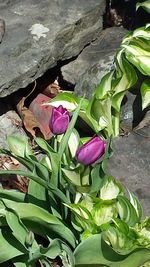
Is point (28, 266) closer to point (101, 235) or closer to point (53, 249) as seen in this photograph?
point (53, 249)

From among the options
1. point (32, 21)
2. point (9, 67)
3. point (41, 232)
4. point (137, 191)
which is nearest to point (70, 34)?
point (32, 21)

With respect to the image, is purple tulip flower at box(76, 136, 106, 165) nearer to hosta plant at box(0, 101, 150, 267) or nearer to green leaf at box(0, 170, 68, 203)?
hosta plant at box(0, 101, 150, 267)

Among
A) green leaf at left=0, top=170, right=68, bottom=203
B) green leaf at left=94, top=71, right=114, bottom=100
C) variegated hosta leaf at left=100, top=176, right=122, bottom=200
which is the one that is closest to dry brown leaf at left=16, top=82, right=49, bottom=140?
green leaf at left=94, top=71, right=114, bottom=100

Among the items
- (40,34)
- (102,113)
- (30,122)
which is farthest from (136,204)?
(40,34)

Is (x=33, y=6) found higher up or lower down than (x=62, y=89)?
higher up

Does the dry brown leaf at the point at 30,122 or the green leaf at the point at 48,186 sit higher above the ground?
the green leaf at the point at 48,186

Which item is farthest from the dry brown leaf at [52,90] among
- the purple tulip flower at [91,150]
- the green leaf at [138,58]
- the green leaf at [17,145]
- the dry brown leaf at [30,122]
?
the purple tulip flower at [91,150]

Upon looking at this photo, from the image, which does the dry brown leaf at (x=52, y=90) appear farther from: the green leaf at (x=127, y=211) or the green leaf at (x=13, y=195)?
the green leaf at (x=127, y=211)
